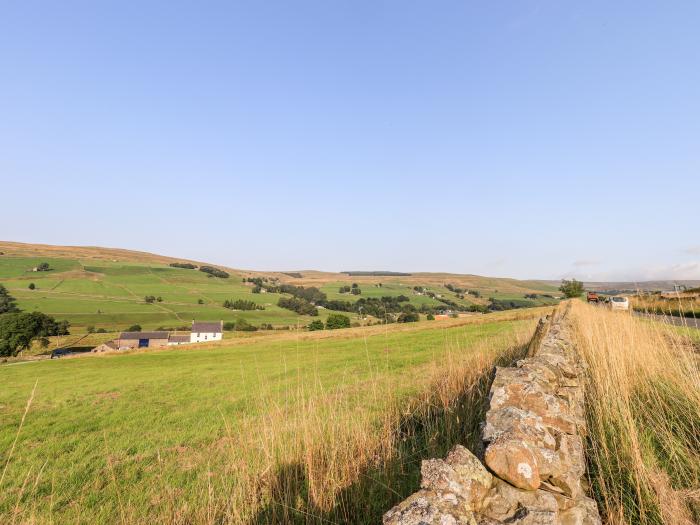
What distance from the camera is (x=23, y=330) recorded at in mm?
67688

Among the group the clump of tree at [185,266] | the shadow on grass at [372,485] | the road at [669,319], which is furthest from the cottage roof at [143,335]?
the clump of tree at [185,266]

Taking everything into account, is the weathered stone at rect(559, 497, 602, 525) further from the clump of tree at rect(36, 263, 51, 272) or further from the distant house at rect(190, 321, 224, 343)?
the clump of tree at rect(36, 263, 51, 272)

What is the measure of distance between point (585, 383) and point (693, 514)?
3.42 m

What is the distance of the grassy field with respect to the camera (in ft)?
13.0

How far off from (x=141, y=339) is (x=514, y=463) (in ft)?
288

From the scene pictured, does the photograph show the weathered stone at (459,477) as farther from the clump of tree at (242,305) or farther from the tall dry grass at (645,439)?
the clump of tree at (242,305)

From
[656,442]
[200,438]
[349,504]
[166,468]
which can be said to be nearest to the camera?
[349,504]

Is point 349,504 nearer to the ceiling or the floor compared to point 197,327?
nearer to the ceiling

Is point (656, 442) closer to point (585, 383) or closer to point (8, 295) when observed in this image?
point (585, 383)

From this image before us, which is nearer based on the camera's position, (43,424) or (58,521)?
(58,521)

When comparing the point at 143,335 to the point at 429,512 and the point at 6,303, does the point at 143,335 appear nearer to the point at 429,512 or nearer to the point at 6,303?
the point at 6,303

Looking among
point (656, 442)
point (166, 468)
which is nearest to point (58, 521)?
point (166, 468)

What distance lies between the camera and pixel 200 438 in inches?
360

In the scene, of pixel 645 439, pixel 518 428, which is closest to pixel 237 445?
pixel 518 428
